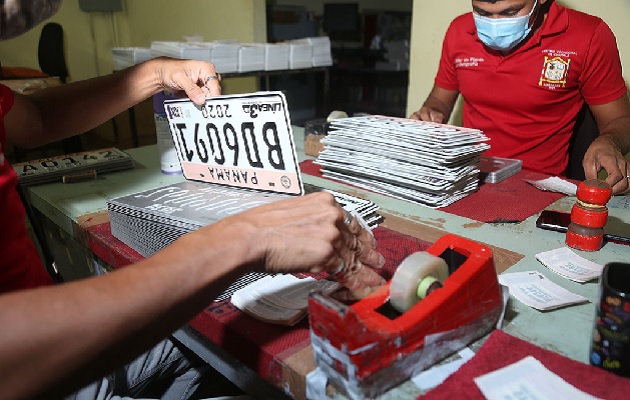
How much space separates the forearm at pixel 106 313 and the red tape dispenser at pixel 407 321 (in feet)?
0.46

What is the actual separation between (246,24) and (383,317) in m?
3.98

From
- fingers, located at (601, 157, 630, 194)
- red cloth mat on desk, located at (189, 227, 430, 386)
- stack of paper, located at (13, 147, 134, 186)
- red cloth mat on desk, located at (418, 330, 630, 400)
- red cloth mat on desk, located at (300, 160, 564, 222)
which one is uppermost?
fingers, located at (601, 157, 630, 194)

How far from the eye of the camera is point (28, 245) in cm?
95

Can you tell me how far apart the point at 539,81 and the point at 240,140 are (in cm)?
133

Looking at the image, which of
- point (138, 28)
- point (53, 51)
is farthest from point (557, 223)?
point (138, 28)

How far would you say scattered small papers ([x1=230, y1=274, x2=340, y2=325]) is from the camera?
76 centimetres

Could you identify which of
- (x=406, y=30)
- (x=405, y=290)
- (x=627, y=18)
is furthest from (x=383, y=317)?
(x=406, y=30)

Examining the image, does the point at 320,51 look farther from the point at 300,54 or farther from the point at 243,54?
the point at 243,54

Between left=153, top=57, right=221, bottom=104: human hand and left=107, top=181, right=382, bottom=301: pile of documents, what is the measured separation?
0.75 ft

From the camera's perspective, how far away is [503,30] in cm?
174

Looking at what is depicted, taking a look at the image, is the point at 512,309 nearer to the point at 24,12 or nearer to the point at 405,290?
the point at 405,290

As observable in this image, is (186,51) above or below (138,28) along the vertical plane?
below

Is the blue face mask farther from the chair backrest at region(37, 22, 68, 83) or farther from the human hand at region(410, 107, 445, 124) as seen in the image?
the chair backrest at region(37, 22, 68, 83)

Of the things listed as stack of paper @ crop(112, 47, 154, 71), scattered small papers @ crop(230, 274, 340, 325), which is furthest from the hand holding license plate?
stack of paper @ crop(112, 47, 154, 71)
